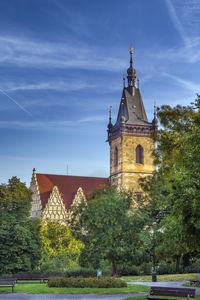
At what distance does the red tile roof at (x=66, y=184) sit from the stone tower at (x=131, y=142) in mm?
6595

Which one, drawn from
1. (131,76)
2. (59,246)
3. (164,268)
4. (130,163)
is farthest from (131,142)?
(164,268)

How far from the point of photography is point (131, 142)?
8238 cm

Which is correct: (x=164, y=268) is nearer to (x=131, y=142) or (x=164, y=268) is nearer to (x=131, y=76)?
(x=131, y=142)

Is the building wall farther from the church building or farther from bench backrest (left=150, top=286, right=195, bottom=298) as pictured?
bench backrest (left=150, top=286, right=195, bottom=298)

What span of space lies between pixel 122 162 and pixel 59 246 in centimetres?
2878

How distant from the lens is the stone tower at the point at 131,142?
80.9 meters

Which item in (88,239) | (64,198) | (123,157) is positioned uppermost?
(123,157)

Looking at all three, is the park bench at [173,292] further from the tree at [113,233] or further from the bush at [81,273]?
the tree at [113,233]

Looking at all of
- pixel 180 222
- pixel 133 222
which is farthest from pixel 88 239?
pixel 180 222

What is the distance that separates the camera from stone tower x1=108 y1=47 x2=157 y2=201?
8094cm

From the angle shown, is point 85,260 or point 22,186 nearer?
point 85,260

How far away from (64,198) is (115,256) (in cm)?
4997

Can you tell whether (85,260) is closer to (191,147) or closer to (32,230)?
(32,230)

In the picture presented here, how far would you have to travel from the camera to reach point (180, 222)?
17.6 metres
